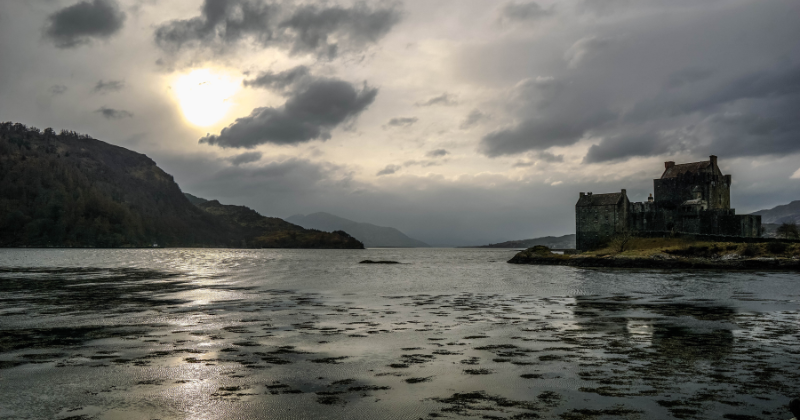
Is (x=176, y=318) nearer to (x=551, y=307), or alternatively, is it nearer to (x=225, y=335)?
(x=225, y=335)

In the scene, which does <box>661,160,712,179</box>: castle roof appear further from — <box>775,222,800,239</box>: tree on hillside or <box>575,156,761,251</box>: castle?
<box>775,222,800,239</box>: tree on hillside

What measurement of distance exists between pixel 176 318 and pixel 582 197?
334ft

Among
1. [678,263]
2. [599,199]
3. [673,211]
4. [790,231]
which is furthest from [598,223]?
[790,231]

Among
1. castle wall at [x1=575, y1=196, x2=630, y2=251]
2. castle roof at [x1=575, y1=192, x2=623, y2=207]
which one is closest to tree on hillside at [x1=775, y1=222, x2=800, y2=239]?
castle wall at [x1=575, y1=196, x2=630, y2=251]

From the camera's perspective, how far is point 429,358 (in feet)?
48.9

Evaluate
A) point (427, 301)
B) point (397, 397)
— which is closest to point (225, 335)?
point (397, 397)

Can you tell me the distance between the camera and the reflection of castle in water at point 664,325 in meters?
16.3

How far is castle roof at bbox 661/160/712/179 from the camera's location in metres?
100

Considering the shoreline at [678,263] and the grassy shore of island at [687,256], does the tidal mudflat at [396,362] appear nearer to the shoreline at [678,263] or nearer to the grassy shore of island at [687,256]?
the shoreline at [678,263]

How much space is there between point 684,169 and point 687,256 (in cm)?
2703

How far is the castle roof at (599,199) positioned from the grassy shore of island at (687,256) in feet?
28.6

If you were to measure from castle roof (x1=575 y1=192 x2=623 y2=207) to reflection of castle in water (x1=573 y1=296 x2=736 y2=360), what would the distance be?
254ft

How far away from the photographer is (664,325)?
2197 centimetres

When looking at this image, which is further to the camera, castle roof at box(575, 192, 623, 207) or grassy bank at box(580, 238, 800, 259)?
castle roof at box(575, 192, 623, 207)
